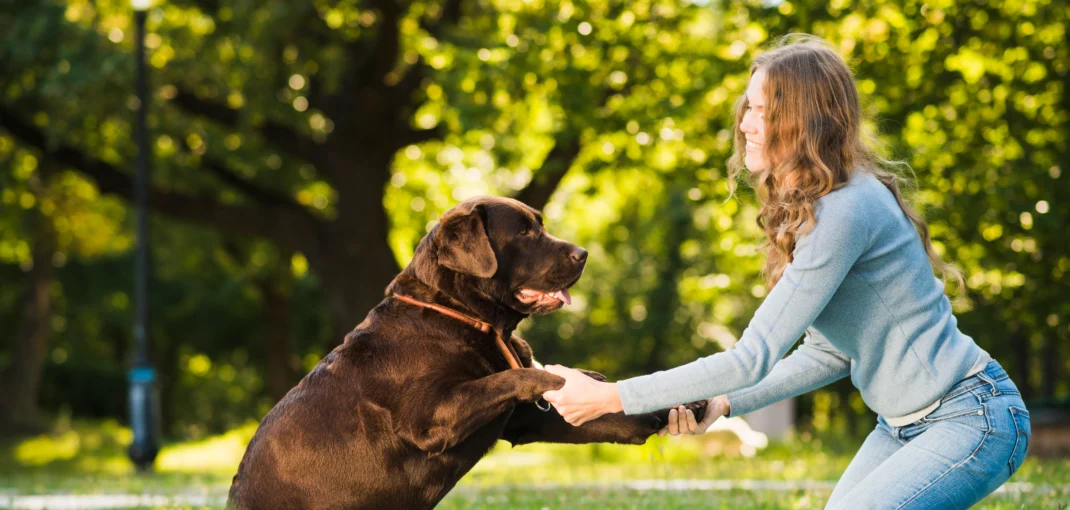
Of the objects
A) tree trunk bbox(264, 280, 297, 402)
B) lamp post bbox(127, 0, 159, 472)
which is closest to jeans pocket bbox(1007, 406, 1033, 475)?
lamp post bbox(127, 0, 159, 472)

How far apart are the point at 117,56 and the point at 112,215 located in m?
10.1

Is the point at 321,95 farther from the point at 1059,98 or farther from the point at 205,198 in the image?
the point at 1059,98

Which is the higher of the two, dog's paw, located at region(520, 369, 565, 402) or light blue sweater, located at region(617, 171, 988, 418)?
light blue sweater, located at region(617, 171, 988, 418)

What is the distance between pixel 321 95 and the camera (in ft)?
55.4

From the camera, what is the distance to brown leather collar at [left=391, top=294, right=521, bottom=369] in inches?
153

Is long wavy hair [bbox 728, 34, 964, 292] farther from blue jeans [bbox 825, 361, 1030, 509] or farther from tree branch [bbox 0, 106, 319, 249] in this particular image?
tree branch [bbox 0, 106, 319, 249]

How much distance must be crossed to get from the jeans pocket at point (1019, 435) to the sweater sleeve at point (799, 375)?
674 mm

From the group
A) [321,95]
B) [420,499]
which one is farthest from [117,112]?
[420,499]

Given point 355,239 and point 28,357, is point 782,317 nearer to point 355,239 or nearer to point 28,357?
point 355,239

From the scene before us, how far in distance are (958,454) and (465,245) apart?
1764 millimetres

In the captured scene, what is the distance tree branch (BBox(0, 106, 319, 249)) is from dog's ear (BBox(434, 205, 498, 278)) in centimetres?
1345

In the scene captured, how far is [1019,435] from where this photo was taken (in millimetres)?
3436

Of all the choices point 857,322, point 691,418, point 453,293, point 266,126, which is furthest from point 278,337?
point 857,322

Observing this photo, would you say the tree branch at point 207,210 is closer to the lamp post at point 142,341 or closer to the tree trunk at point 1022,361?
the lamp post at point 142,341
